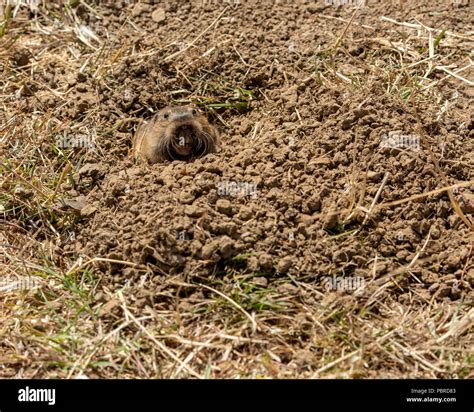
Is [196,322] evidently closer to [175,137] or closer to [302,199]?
[302,199]

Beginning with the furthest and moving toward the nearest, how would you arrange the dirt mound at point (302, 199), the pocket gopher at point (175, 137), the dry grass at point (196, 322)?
the pocket gopher at point (175, 137) → the dirt mound at point (302, 199) → the dry grass at point (196, 322)

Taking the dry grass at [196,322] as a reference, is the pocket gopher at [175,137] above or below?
above

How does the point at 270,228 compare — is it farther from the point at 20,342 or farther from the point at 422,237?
the point at 20,342

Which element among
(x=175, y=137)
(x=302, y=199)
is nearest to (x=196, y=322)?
(x=302, y=199)

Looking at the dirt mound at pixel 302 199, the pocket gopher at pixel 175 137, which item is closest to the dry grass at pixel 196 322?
the dirt mound at pixel 302 199

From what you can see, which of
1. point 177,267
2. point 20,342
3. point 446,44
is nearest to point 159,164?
point 177,267

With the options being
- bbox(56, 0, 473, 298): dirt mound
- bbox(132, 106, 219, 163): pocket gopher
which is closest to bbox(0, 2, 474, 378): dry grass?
bbox(56, 0, 473, 298): dirt mound

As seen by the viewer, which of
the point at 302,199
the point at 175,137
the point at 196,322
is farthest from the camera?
the point at 175,137

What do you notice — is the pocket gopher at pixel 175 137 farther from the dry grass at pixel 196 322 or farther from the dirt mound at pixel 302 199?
the dry grass at pixel 196 322

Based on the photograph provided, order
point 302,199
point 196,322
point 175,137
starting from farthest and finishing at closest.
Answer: point 175,137
point 302,199
point 196,322
